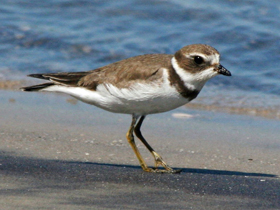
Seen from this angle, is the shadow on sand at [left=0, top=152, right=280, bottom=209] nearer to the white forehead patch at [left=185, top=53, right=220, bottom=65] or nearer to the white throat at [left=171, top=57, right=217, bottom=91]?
the white throat at [left=171, top=57, right=217, bottom=91]

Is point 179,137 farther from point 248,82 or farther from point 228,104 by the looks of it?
point 248,82

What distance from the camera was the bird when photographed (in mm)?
4789

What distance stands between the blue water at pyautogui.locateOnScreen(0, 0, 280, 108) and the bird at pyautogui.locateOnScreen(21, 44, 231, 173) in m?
3.64

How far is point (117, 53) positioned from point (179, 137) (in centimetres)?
432

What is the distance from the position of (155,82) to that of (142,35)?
662 cm

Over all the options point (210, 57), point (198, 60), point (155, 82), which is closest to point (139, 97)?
point (155, 82)

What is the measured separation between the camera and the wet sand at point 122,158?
4113 millimetres

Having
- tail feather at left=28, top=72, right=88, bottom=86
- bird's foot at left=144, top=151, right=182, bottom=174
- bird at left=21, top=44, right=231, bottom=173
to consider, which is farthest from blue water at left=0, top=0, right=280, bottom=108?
bird at left=21, top=44, right=231, bottom=173

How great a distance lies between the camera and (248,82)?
365 inches

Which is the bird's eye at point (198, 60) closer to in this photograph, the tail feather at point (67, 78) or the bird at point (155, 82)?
the bird at point (155, 82)

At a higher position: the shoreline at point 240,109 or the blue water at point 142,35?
the blue water at point 142,35

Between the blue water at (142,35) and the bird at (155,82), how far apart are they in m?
3.64

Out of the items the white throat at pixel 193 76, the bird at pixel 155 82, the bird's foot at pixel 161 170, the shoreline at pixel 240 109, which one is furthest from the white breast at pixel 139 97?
the shoreline at pixel 240 109

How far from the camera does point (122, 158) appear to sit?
224 inches
